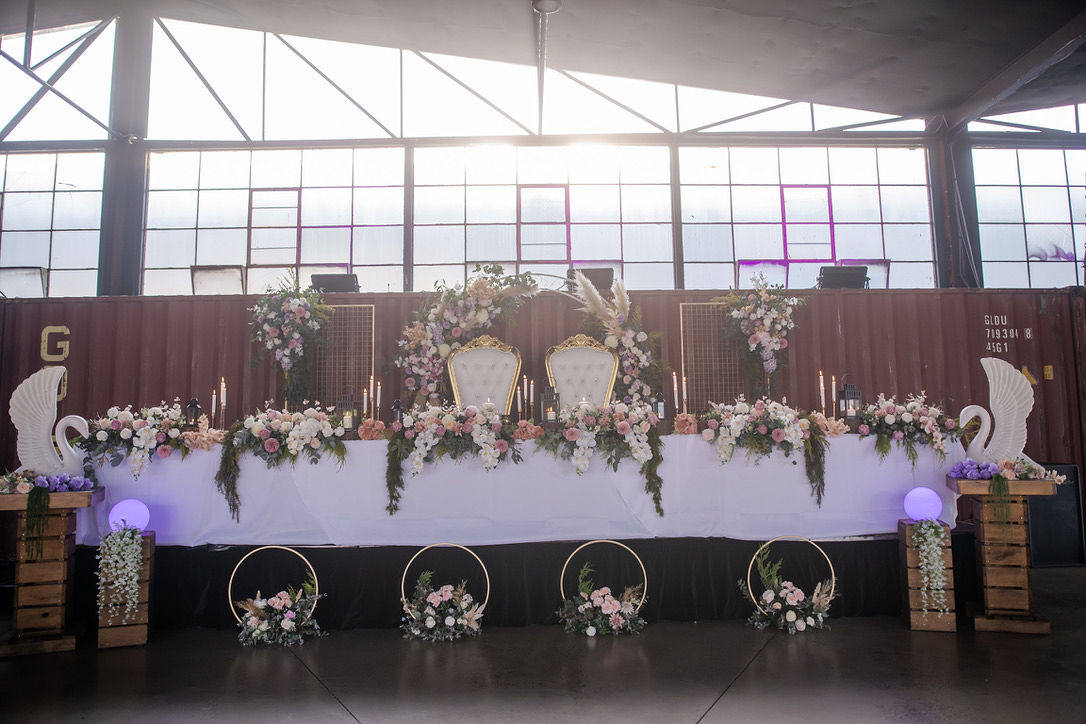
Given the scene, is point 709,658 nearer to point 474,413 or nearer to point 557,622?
point 557,622

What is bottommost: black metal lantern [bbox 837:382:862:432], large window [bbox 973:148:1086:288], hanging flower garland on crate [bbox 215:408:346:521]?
hanging flower garland on crate [bbox 215:408:346:521]

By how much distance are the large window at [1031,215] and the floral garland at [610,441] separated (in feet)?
20.8

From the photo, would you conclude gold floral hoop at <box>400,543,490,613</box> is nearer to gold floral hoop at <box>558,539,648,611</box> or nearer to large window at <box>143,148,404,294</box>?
gold floral hoop at <box>558,539,648,611</box>

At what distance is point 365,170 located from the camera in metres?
8.22

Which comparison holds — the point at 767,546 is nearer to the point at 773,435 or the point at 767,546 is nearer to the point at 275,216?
the point at 773,435

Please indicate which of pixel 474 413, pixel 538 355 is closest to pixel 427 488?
pixel 474 413

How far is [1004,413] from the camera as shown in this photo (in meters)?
3.63

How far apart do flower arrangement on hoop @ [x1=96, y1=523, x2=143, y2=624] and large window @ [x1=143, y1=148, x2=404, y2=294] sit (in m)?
4.95

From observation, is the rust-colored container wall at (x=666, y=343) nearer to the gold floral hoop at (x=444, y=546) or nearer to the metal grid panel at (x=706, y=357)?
the metal grid panel at (x=706, y=357)

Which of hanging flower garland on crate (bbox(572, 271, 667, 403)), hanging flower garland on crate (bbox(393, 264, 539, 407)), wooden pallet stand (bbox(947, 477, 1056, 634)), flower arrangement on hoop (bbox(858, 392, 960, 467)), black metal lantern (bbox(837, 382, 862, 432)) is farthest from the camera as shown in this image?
hanging flower garland on crate (bbox(393, 264, 539, 407))

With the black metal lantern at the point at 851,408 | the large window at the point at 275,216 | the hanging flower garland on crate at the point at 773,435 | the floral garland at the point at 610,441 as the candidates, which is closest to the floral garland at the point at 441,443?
the floral garland at the point at 610,441

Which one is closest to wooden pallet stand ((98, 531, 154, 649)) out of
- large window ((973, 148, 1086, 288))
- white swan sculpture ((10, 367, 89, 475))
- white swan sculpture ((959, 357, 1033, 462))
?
white swan sculpture ((10, 367, 89, 475))

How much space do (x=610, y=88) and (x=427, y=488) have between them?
633 cm

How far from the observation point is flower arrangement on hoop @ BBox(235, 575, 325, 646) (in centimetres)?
321
